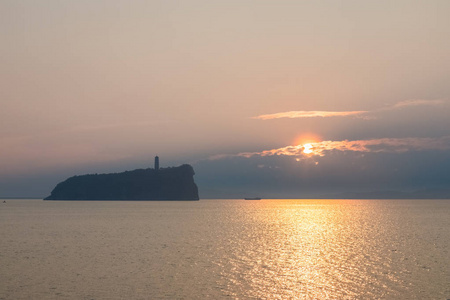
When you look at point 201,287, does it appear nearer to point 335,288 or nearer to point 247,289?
point 247,289

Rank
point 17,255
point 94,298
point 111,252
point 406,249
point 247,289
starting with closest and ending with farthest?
point 94,298 < point 247,289 < point 17,255 < point 111,252 < point 406,249

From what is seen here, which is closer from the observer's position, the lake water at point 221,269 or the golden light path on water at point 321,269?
the lake water at point 221,269

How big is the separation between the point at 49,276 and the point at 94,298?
11577 mm

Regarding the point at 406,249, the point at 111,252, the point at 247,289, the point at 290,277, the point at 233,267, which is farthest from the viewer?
the point at 406,249

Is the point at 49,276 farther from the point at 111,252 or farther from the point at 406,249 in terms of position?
the point at 406,249

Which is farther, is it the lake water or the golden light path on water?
the golden light path on water

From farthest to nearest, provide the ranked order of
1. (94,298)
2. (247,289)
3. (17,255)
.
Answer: (17,255) → (247,289) → (94,298)

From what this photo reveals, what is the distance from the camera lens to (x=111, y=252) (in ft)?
226

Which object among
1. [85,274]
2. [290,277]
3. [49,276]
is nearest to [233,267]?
[290,277]

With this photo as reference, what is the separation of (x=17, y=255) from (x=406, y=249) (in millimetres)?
56506

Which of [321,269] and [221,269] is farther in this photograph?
[321,269]

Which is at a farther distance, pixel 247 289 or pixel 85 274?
pixel 85 274

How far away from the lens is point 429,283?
149 ft

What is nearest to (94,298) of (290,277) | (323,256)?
(290,277)
